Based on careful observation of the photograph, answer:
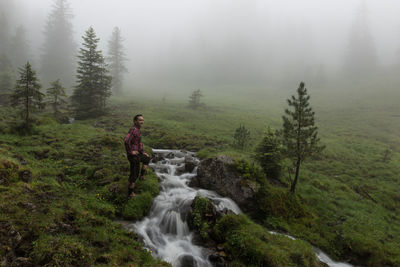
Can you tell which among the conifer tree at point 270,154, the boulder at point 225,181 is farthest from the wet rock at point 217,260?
the conifer tree at point 270,154

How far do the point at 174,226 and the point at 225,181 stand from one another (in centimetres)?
411

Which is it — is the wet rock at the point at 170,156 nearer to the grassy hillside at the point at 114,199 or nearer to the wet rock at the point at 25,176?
the grassy hillside at the point at 114,199

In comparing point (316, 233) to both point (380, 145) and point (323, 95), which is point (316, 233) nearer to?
point (380, 145)

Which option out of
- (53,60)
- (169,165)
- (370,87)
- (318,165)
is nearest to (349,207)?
(318,165)

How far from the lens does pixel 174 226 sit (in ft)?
28.3

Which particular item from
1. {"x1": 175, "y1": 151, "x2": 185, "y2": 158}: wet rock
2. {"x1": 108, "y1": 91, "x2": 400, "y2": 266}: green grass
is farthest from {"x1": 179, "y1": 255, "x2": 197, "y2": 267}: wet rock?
{"x1": 175, "y1": 151, "x2": 185, "y2": 158}: wet rock

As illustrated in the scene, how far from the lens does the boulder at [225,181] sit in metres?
10.7

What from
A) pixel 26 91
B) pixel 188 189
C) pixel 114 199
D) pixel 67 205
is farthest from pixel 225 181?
pixel 26 91

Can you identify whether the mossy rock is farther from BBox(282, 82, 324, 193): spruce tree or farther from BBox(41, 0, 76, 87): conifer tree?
BBox(41, 0, 76, 87): conifer tree

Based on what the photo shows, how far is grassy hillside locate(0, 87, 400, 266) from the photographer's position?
551 centimetres

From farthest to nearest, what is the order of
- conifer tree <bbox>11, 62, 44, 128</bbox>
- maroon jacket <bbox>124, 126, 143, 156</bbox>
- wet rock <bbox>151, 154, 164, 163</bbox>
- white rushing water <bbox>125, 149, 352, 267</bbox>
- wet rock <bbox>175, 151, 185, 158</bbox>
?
wet rock <bbox>175, 151, 185, 158</bbox> < conifer tree <bbox>11, 62, 44, 128</bbox> < wet rock <bbox>151, 154, 164, 163</bbox> < maroon jacket <bbox>124, 126, 143, 156</bbox> < white rushing water <bbox>125, 149, 352, 267</bbox>

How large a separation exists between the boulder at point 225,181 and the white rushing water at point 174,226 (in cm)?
42

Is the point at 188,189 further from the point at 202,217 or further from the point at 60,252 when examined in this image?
the point at 60,252

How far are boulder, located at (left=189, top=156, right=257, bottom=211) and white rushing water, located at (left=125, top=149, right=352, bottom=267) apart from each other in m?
0.42
